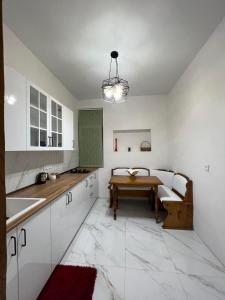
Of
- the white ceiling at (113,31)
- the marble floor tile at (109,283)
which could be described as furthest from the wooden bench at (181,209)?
the white ceiling at (113,31)

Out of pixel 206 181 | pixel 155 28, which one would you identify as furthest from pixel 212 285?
pixel 155 28

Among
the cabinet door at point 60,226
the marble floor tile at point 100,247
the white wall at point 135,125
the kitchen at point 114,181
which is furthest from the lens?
the white wall at point 135,125

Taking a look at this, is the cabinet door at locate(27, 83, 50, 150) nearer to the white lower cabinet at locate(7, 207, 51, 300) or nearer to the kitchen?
the kitchen

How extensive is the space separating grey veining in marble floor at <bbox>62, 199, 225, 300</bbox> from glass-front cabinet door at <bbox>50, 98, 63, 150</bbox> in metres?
1.44

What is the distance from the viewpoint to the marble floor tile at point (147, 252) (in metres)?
1.80

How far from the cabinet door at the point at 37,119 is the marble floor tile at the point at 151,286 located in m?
1.71

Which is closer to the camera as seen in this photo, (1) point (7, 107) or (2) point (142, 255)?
(1) point (7, 107)

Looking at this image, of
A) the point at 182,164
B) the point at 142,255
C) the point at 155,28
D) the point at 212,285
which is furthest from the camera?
the point at 182,164

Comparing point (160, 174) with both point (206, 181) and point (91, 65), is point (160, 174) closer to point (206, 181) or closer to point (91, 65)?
point (206, 181)

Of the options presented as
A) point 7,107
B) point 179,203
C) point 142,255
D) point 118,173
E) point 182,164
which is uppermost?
point 7,107

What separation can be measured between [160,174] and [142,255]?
211 cm

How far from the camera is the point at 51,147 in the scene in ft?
7.37

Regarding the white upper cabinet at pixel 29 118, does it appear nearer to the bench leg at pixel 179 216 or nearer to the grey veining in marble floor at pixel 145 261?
the grey veining in marble floor at pixel 145 261

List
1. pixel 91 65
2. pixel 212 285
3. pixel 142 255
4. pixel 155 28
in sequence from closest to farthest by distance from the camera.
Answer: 1. pixel 212 285
2. pixel 155 28
3. pixel 142 255
4. pixel 91 65
